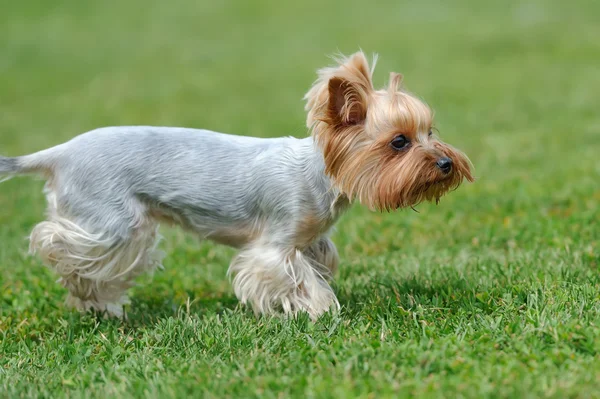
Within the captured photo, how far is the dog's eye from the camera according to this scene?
182 inches

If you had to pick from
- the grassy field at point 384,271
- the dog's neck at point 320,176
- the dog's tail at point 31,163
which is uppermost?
the dog's neck at point 320,176

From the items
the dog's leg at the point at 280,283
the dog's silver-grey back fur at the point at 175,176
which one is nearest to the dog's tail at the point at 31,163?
the dog's silver-grey back fur at the point at 175,176

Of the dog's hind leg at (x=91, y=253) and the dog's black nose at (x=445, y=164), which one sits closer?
the dog's black nose at (x=445, y=164)

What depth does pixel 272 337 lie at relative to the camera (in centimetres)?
448

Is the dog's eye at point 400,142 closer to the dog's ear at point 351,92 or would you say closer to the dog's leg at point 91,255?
the dog's ear at point 351,92

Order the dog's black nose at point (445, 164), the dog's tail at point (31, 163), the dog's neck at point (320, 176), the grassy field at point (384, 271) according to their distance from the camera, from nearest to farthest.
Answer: the grassy field at point (384, 271)
the dog's black nose at point (445, 164)
the dog's neck at point (320, 176)
the dog's tail at point (31, 163)

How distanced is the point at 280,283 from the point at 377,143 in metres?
1.14

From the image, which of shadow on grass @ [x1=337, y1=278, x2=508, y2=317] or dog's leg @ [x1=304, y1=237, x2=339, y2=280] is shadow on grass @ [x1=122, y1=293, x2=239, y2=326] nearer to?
dog's leg @ [x1=304, y1=237, x2=339, y2=280]

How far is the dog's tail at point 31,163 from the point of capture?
5.10m

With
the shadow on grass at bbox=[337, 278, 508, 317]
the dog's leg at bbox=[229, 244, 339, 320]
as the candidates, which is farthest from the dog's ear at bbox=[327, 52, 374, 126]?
the shadow on grass at bbox=[337, 278, 508, 317]

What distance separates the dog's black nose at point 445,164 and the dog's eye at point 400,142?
25 centimetres

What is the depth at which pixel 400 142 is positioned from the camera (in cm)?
465

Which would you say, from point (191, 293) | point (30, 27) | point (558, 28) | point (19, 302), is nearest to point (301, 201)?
point (191, 293)

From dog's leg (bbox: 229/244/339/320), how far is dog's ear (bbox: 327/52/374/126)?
968 mm
